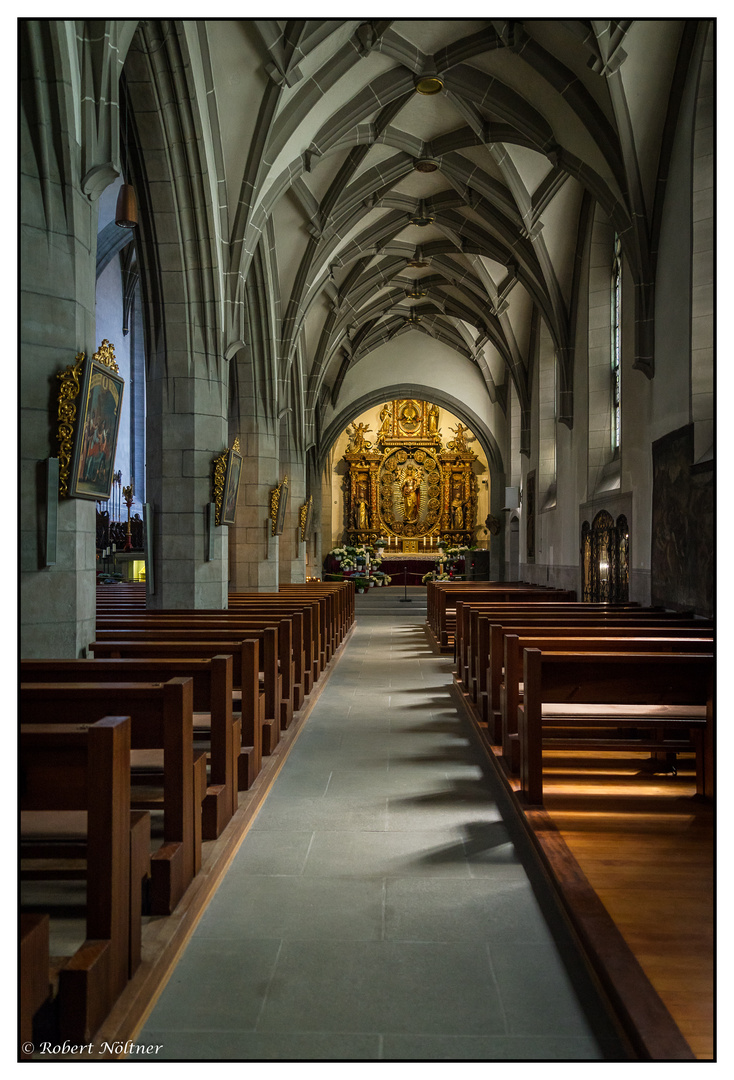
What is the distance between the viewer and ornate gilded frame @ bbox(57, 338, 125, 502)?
495 cm

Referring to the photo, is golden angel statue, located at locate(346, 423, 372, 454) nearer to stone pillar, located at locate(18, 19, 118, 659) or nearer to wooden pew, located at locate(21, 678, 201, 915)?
stone pillar, located at locate(18, 19, 118, 659)

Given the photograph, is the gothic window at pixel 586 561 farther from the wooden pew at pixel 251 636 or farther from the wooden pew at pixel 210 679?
the wooden pew at pixel 210 679

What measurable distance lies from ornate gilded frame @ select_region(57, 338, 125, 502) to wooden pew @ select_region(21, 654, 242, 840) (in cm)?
164

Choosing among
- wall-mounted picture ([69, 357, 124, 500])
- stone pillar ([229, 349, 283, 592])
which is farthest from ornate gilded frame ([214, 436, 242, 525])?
stone pillar ([229, 349, 283, 592])

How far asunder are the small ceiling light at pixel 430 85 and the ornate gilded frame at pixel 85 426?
7261 mm

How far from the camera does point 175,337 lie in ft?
29.1

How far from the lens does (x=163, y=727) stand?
2.86 m

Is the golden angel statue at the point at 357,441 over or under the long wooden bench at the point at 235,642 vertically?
over

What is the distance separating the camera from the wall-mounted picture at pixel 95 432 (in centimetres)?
498

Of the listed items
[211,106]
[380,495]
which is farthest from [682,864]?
[380,495]

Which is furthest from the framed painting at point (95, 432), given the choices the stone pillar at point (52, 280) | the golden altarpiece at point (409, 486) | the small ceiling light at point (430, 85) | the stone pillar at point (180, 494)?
the golden altarpiece at point (409, 486)

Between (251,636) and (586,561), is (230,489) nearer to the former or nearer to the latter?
(251,636)

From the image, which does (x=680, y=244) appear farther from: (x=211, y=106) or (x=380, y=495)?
(x=380, y=495)

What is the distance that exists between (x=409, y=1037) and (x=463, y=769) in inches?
113
